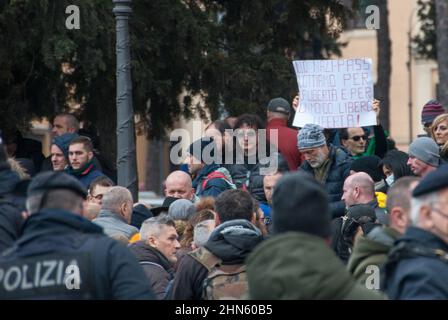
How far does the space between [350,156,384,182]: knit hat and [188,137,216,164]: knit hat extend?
1359 mm

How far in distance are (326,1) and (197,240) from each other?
835 cm

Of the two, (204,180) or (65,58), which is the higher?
(65,58)

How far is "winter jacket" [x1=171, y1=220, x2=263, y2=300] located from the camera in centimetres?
727

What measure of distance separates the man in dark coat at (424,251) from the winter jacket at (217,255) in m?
1.84

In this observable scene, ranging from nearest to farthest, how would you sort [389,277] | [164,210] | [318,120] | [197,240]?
[389,277], [197,240], [164,210], [318,120]

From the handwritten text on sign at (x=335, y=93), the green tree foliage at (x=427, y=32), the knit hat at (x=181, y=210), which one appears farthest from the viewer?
the green tree foliage at (x=427, y=32)

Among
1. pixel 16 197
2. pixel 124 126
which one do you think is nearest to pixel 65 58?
pixel 124 126

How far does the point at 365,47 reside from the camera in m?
45.3

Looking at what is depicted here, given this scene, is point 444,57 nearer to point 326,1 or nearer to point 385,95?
point 385,95

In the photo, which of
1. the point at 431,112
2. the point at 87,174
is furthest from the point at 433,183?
the point at 431,112

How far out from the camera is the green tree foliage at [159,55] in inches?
522

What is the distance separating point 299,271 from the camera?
4902 mm

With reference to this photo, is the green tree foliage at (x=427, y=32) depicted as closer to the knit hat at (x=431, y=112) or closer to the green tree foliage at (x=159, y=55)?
the green tree foliage at (x=159, y=55)

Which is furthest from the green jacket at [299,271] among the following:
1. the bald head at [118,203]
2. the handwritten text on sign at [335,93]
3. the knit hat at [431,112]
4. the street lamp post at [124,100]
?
the handwritten text on sign at [335,93]
